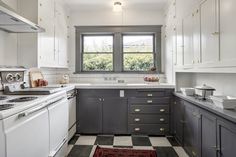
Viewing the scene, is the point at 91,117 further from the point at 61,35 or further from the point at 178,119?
the point at 61,35

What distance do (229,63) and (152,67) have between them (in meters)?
2.75

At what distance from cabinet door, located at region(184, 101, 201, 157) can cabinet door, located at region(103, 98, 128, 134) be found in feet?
3.95

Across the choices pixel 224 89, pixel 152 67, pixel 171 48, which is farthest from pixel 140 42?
pixel 224 89

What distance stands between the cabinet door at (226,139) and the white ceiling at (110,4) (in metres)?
2.98

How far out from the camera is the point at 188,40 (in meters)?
2.92

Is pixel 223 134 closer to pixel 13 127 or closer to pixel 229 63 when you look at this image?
pixel 229 63

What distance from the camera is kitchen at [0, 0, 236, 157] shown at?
1871 millimetres

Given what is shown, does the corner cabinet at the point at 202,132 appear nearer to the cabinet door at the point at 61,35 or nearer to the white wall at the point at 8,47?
the cabinet door at the point at 61,35

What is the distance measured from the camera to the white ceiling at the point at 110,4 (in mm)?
3992

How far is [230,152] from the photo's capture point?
1648mm

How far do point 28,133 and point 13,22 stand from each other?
1289mm

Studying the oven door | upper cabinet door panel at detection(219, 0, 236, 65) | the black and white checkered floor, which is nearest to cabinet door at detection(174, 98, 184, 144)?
the black and white checkered floor

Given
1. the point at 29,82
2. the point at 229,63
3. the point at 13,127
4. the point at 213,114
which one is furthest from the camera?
the point at 29,82

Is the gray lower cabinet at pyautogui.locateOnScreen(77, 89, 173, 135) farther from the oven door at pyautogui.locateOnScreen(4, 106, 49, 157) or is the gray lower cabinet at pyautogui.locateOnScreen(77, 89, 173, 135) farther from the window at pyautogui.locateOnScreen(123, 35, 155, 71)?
the oven door at pyautogui.locateOnScreen(4, 106, 49, 157)
